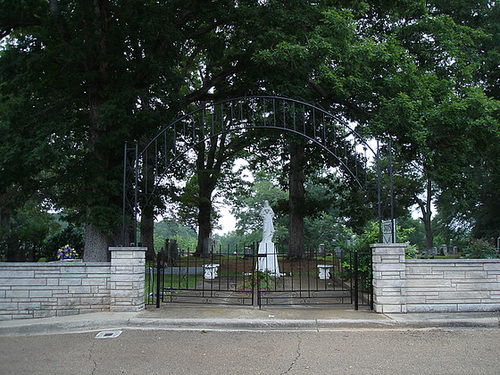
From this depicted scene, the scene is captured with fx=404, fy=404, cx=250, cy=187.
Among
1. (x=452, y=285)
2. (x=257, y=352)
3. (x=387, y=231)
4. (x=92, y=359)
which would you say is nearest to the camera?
(x=92, y=359)

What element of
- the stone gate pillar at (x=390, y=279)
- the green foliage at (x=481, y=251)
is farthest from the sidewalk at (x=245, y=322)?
the green foliage at (x=481, y=251)

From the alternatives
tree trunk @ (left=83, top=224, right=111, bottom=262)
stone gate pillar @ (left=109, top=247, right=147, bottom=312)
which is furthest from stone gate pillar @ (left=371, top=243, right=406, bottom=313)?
tree trunk @ (left=83, top=224, right=111, bottom=262)

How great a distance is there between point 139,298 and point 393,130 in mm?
10701

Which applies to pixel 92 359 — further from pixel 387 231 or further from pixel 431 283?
pixel 431 283

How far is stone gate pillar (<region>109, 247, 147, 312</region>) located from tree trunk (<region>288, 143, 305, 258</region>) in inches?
542

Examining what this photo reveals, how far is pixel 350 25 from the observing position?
540 inches

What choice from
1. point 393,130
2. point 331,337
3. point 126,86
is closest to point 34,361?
point 331,337

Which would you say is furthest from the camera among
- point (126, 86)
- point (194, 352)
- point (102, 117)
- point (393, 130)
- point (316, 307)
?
point (393, 130)

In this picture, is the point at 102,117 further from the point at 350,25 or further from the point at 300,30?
the point at 350,25

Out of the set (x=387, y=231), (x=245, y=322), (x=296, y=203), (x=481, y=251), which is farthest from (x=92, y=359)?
(x=296, y=203)

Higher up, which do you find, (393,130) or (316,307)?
(393,130)

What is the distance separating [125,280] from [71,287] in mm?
1081

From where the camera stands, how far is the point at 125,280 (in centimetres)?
832

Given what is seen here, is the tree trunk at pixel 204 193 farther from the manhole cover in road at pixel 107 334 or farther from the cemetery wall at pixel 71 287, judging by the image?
the manhole cover in road at pixel 107 334
